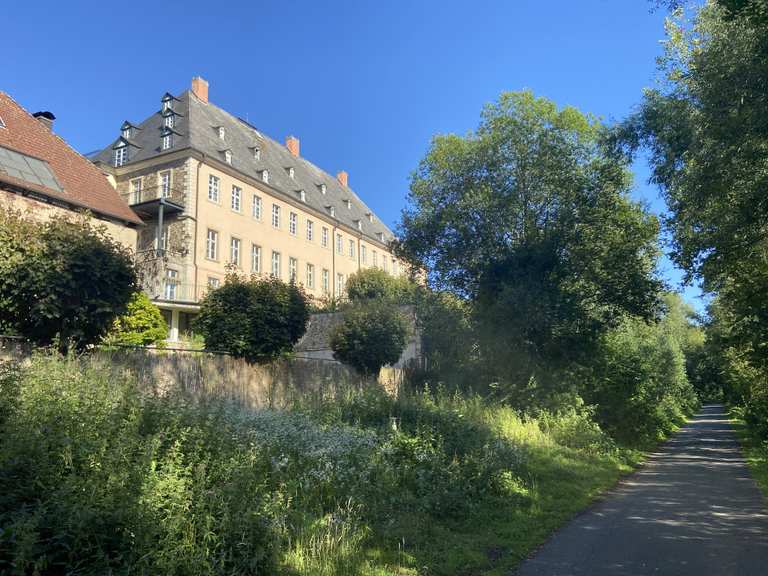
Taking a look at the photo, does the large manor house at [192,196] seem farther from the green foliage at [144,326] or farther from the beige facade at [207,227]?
the green foliage at [144,326]

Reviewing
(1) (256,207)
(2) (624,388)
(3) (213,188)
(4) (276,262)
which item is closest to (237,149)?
(1) (256,207)

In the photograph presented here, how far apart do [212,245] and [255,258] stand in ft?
15.5

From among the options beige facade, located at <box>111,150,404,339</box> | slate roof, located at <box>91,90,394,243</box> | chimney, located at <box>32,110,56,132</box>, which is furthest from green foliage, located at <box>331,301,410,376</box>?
chimney, located at <box>32,110,56,132</box>

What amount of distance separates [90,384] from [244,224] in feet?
121

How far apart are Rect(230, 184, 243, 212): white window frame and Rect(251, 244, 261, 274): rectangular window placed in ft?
9.52

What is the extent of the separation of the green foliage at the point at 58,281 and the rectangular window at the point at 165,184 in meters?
28.5

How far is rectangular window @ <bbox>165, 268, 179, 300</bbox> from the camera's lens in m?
33.7

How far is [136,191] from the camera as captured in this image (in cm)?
4034

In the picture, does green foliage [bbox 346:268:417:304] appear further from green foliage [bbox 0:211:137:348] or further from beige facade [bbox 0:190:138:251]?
green foliage [bbox 0:211:137:348]

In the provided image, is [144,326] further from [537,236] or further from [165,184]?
[165,184]

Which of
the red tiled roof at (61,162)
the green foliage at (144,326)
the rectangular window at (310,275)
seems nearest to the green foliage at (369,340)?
the green foliage at (144,326)

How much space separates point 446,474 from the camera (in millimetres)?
9289

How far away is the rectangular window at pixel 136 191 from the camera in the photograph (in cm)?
4017

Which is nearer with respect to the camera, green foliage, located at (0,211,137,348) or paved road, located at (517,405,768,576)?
paved road, located at (517,405,768,576)
